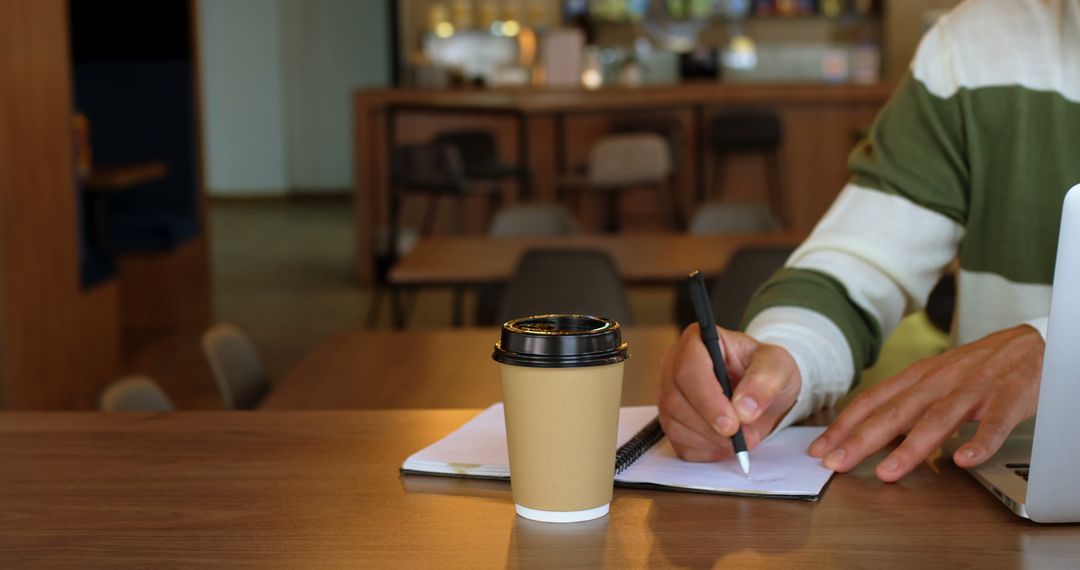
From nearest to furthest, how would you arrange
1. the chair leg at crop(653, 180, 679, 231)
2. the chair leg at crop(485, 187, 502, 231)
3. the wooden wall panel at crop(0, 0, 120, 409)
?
the wooden wall panel at crop(0, 0, 120, 409)
the chair leg at crop(485, 187, 502, 231)
the chair leg at crop(653, 180, 679, 231)

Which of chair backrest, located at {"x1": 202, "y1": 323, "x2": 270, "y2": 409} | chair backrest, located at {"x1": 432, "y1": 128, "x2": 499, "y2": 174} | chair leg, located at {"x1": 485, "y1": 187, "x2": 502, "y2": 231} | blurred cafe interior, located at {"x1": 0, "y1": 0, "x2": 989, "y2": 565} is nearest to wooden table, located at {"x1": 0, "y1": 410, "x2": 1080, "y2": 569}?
blurred cafe interior, located at {"x1": 0, "y1": 0, "x2": 989, "y2": 565}

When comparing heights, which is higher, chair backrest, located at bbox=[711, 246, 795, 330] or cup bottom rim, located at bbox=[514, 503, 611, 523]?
cup bottom rim, located at bbox=[514, 503, 611, 523]

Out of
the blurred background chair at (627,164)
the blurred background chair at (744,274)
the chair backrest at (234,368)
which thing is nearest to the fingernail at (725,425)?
the chair backrest at (234,368)

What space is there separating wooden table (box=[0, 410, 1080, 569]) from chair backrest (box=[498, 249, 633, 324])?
2.27m

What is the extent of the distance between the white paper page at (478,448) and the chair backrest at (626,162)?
5.81m

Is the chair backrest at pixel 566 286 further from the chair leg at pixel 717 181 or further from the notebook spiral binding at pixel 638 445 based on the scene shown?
the chair leg at pixel 717 181

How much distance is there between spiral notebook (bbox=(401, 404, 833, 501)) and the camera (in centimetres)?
97

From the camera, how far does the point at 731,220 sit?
4.84m

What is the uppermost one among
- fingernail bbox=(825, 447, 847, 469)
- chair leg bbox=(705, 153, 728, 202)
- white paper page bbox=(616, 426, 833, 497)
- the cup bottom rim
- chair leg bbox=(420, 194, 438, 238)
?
the cup bottom rim

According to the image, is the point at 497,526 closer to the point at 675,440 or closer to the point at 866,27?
the point at 675,440

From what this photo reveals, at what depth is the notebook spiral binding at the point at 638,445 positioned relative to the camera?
100 centimetres

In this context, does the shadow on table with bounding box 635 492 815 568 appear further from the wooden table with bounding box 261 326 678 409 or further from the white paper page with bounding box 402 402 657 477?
the wooden table with bounding box 261 326 678 409

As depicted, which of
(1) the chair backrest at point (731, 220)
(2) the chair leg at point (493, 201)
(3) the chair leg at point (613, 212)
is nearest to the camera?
(1) the chair backrest at point (731, 220)

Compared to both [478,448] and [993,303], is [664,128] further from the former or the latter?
[478,448]
